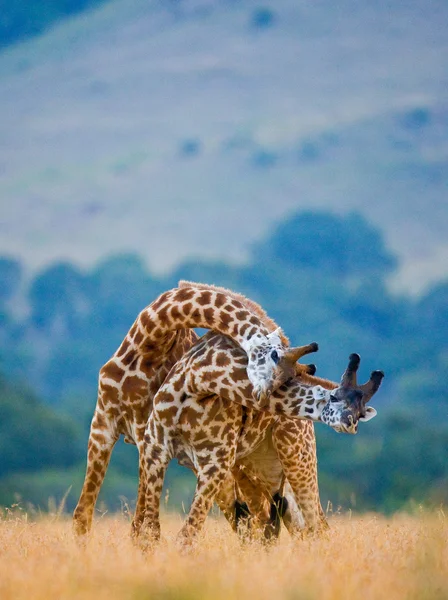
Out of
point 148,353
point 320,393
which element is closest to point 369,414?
point 320,393

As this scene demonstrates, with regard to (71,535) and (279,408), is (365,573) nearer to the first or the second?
(279,408)

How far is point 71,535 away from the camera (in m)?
9.86

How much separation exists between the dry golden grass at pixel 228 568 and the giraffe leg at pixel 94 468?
0.45 m

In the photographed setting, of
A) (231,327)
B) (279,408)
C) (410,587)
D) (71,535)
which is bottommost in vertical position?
(410,587)

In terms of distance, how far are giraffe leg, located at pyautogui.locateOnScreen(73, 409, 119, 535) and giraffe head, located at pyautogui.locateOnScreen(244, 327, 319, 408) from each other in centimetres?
214

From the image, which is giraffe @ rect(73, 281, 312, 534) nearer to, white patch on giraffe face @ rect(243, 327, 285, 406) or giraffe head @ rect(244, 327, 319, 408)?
white patch on giraffe face @ rect(243, 327, 285, 406)

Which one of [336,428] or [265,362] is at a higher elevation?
[265,362]

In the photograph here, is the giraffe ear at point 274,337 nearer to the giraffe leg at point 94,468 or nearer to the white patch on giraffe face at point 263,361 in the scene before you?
the white patch on giraffe face at point 263,361

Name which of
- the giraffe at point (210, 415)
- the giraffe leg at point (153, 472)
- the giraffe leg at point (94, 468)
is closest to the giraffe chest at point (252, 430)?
the giraffe at point (210, 415)

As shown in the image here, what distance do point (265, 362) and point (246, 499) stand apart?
2.30m

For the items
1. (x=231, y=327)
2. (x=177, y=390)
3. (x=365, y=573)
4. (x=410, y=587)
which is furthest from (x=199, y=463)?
(x=410, y=587)

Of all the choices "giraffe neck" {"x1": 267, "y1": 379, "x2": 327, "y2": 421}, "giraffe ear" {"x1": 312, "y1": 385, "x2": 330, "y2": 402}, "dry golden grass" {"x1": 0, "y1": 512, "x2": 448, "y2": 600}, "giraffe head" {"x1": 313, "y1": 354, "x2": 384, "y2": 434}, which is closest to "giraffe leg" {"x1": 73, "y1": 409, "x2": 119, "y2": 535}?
"dry golden grass" {"x1": 0, "y1": 512, "x2": 448, "y2": 600}

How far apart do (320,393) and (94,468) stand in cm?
278

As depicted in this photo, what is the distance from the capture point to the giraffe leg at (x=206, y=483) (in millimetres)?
9055
